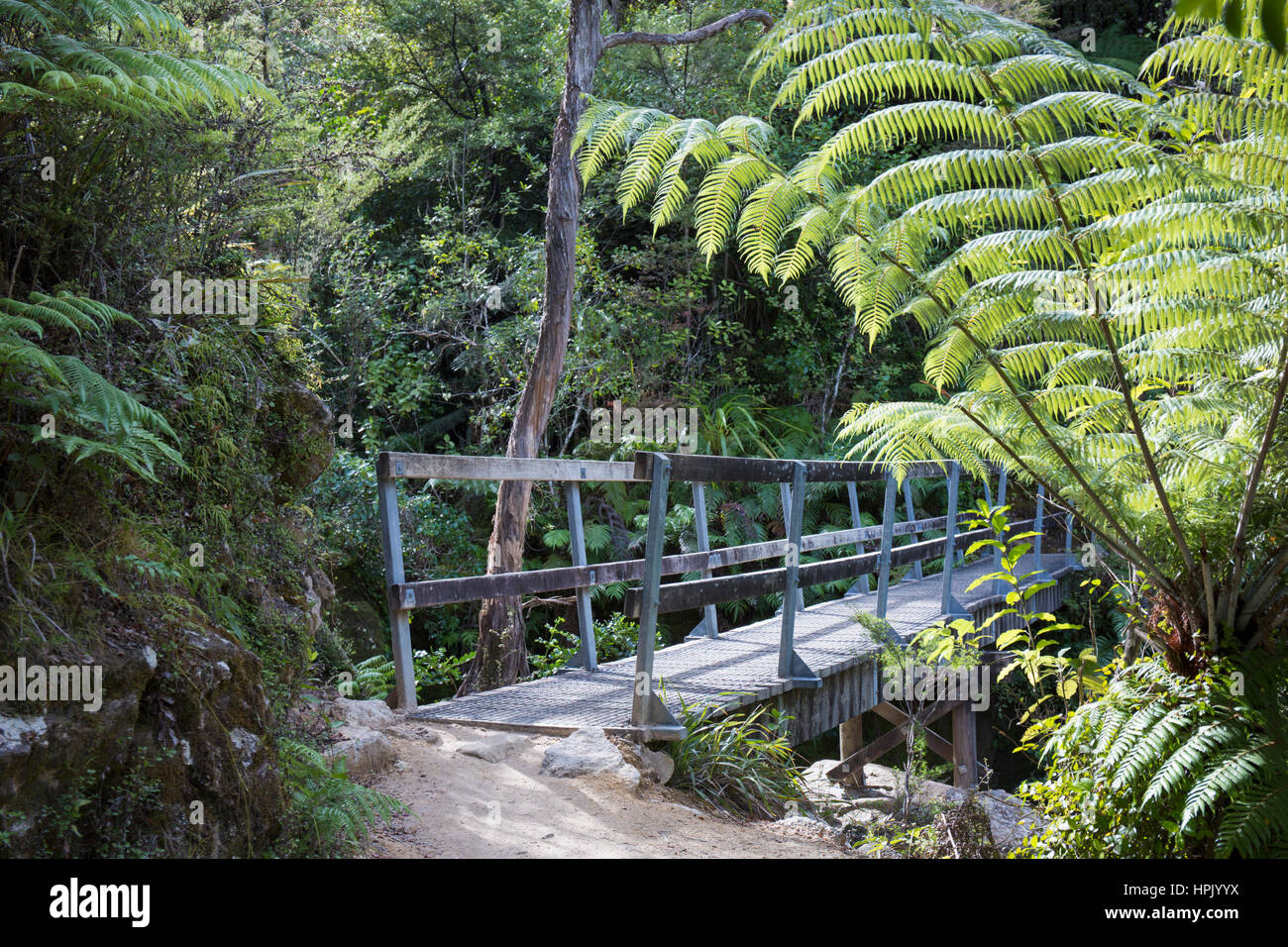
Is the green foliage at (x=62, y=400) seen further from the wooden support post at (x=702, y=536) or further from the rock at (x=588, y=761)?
the wooden support post at (x=702, y=536)

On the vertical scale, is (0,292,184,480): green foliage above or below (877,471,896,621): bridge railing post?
above

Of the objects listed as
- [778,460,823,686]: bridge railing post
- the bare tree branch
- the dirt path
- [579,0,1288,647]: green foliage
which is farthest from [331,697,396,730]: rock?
the bare tree branch

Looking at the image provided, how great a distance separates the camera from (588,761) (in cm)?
382

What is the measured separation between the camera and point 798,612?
7.75 meters

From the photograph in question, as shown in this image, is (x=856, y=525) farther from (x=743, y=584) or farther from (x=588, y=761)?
(x=588, y=761)

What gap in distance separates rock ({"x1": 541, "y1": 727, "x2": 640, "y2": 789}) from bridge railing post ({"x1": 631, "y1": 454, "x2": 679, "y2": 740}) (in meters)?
0.23

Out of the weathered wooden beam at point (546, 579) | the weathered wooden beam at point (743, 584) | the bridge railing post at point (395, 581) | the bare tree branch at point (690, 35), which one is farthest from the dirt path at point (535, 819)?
the bare tree branch at point (690, 35)

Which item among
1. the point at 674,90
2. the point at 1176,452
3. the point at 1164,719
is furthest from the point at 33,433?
the point at 674,90

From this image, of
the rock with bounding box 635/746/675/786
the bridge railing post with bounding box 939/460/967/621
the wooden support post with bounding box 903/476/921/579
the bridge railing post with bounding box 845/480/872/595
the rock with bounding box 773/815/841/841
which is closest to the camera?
the rock with bounding box 773/815/841/841

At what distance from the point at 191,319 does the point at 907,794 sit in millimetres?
3342

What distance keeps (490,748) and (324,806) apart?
4.20ft

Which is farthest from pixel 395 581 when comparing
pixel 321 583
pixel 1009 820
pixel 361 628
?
pixel 361 628

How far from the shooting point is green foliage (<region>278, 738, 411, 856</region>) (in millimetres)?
2617

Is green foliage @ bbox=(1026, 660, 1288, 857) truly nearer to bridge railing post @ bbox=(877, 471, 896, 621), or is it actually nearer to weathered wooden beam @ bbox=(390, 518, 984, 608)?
weathered wooden beam @ bbox=(390, 518, 984, 608)
